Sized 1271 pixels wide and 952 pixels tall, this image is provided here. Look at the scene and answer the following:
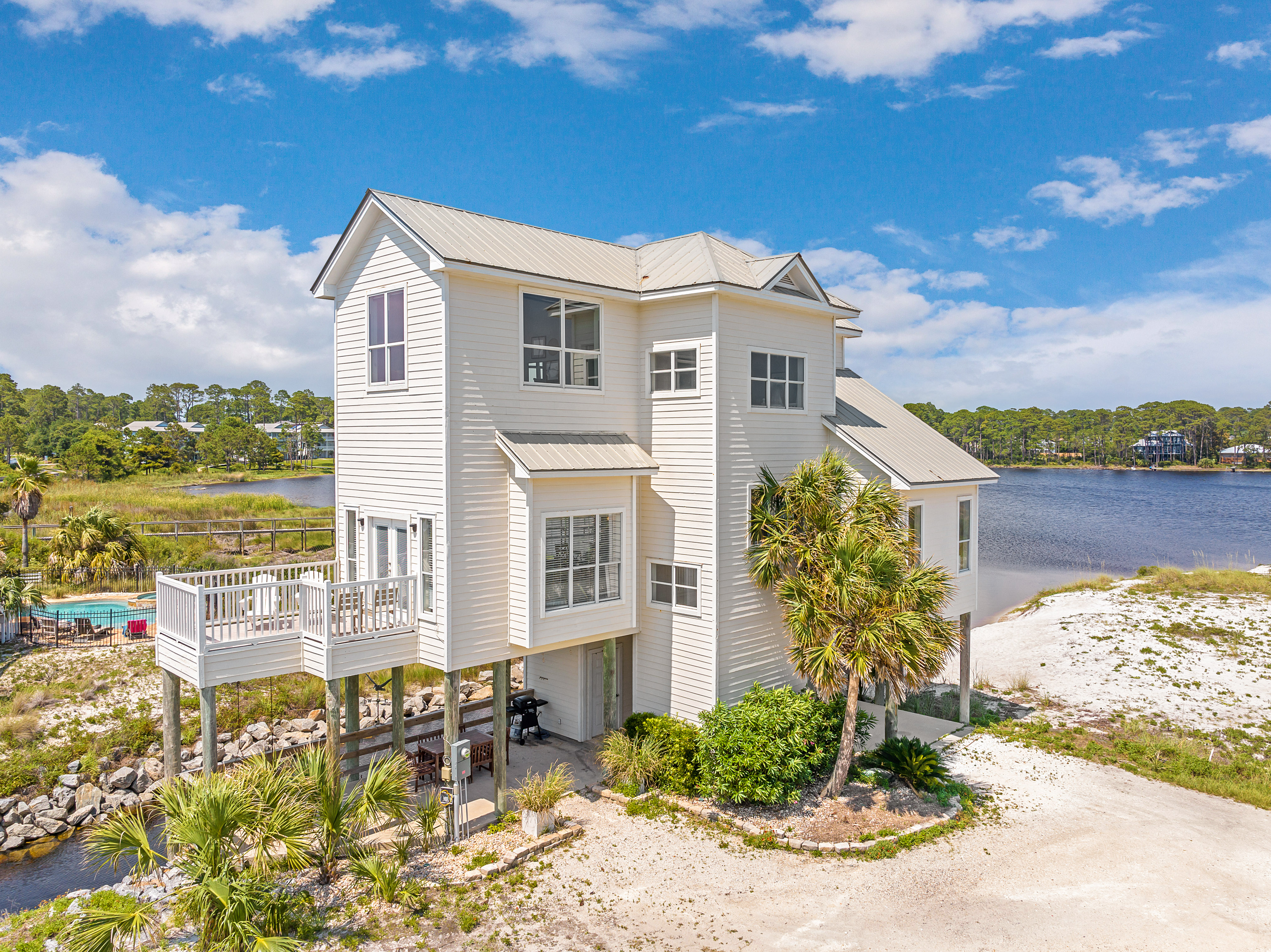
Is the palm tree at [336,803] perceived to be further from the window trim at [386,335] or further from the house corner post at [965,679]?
the house corner post at [965,679]

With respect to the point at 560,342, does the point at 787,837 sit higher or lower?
lower

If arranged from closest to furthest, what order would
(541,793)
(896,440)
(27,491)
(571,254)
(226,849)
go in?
1. (226,849)
2. (541,793)
3. (571,254)
4. (896,440)
5. (27,491)

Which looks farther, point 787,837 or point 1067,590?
point 1067,590

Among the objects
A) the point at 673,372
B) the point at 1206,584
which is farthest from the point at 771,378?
the point at 1206,584

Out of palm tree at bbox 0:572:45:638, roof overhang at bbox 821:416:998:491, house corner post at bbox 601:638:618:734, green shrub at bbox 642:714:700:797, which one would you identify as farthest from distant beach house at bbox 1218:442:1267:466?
palm tree at bbox 0:572:45:638

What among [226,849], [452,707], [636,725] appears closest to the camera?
[226,849]

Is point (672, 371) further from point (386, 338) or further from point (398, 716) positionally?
point (398, 716)

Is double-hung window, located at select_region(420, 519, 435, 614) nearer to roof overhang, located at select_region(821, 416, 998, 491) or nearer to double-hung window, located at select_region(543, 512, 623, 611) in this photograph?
double-hung window, located at select_region(543, 512, 623, 611)
